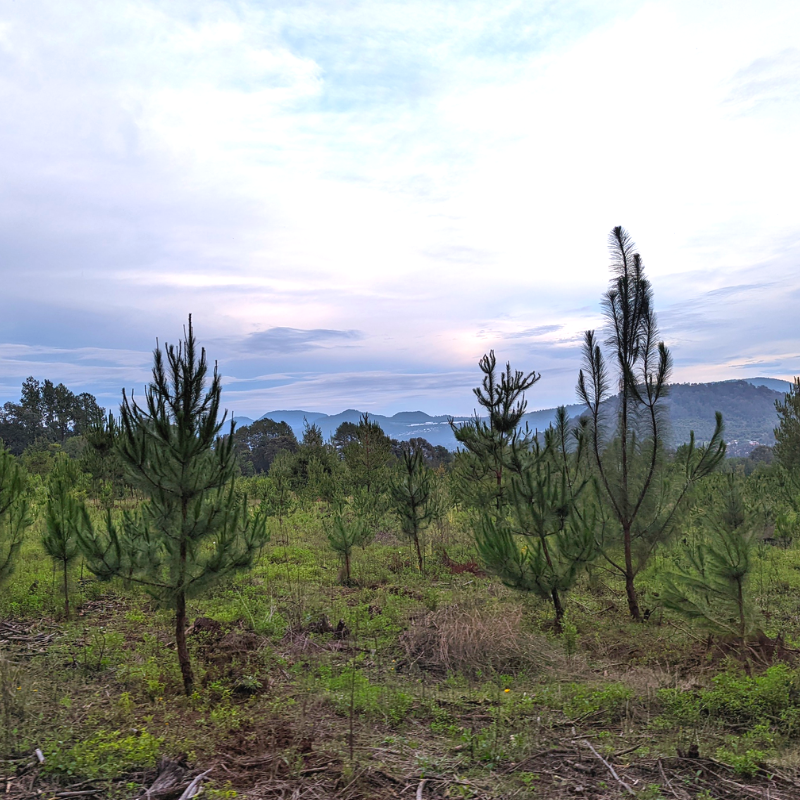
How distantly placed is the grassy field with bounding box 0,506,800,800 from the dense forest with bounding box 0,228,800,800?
0.03 meters

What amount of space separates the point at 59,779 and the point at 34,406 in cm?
6029

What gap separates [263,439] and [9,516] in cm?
4932

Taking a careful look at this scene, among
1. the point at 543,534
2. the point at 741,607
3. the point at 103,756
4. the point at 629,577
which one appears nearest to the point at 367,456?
the point at 543,534

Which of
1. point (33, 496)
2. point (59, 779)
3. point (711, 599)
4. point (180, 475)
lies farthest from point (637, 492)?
point (33, 496)

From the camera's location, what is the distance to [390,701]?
18.1 ft

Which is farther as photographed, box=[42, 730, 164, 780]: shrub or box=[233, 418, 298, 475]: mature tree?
box=[233, 418, 298, 475]: mature tree

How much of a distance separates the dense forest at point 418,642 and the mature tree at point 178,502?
0.02 meters

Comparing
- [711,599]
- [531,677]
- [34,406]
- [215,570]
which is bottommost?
[531,677]

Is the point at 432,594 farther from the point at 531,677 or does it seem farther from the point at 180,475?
the point at 180,475

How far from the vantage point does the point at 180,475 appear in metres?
5.38

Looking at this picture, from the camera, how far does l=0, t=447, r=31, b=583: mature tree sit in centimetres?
724

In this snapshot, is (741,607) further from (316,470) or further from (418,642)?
(316,470)

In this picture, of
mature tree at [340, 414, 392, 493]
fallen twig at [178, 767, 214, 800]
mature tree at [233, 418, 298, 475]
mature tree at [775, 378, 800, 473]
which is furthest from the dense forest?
mature tree at [233, 418, 298, 475]

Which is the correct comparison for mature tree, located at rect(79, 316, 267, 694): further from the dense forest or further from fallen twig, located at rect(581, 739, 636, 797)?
fallen twig, located at rect(581, 739, 636, 797)
